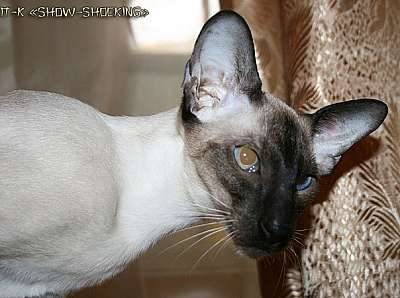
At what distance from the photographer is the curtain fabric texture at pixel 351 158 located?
1526 mm

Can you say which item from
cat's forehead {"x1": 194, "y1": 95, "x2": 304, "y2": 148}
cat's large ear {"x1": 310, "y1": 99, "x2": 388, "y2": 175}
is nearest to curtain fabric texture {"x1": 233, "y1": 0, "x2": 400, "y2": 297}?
cat's large ear {"x1": 310, "y1": 99, "x2": 388, "y2": 175}

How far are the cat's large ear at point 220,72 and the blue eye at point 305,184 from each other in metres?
0.19

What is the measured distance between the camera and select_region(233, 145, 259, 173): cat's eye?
4.04 ft

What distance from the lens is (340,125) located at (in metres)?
1.40

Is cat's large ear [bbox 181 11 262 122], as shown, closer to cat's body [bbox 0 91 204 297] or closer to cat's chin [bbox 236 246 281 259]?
cat's body [bbox 0 91 204 297]

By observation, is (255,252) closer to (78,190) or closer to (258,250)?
(258,250)

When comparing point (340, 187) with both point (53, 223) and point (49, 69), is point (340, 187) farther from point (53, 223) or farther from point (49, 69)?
point (49, 69)

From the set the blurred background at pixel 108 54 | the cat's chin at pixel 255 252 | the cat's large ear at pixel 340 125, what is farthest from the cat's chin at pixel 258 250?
the blurred background at pixel 108 54

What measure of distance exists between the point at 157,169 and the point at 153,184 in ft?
0.10

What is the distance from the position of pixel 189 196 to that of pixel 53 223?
28cm

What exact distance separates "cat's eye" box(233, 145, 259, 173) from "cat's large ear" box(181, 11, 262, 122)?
0.32ft

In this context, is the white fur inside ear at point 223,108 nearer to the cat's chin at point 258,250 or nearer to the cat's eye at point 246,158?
the cat's eye at point 246,158

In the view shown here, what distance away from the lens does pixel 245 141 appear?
1.27 m

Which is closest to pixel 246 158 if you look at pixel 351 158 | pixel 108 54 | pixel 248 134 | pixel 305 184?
pixel 248 134
